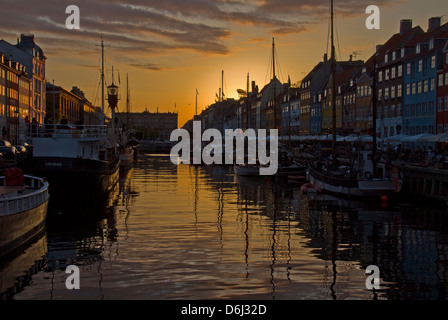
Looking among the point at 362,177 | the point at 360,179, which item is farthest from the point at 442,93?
the point at 360,179

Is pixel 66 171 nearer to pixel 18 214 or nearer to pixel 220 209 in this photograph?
pixel 220 209

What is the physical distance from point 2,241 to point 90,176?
62.7 ft

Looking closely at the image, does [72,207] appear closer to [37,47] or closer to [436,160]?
[436,160]

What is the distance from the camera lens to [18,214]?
22.9m

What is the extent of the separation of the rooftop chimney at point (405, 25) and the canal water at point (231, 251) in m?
62.9

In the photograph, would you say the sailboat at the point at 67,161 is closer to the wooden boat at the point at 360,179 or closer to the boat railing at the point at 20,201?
the boat railing at the point at 20,201

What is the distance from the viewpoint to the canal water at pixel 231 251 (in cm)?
1856

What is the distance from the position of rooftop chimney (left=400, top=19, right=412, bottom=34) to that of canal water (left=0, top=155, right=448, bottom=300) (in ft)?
206

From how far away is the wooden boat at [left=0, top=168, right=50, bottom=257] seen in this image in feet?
70.8

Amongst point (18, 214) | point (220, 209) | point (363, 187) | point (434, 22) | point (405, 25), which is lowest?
point (220, 209)

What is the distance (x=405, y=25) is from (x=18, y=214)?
88.9 meters

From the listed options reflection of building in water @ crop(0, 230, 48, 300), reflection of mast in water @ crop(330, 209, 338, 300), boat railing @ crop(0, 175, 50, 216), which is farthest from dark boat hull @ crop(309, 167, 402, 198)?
reflection of building in water @ crop(0, 230, 48, 300)

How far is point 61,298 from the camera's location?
17.5 meters

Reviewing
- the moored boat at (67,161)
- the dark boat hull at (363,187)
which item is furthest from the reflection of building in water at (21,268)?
the dark boat hull at (363,187)
